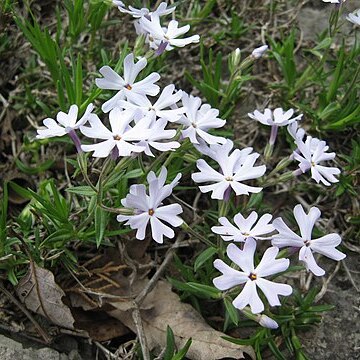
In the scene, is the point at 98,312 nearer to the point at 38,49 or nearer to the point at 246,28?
the point at 38,49

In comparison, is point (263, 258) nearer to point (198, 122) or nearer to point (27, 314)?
point (198, 122)

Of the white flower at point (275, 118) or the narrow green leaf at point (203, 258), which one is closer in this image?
the narrow green leaf at point (203, 258)

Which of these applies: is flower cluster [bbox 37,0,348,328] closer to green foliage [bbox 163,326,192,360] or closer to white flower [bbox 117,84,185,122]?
white flower [bbox 117,84,185,122]

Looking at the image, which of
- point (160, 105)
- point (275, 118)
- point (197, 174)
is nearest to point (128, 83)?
point (160, 105)

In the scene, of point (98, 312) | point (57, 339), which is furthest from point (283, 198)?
point (57, 339)

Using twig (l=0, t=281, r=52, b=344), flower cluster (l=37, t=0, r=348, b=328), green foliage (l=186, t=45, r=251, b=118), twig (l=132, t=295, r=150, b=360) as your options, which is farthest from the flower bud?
green foliage (l=186, t=45, r=251, b=118)

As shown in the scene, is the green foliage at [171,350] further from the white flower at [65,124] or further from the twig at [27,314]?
the white flower at [65,124]

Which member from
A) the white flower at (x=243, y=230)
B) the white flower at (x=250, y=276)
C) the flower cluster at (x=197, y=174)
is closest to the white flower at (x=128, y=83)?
the flower cluster at (x=197, y=174)
